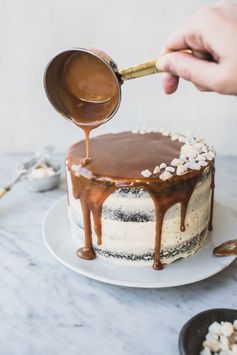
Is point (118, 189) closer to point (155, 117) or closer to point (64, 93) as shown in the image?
point (64, 93)

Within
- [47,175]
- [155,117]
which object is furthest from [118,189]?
[155,117]

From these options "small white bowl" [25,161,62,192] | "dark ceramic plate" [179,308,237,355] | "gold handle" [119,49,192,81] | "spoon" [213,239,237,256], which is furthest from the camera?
"small white bowl" [25,161,62,192]

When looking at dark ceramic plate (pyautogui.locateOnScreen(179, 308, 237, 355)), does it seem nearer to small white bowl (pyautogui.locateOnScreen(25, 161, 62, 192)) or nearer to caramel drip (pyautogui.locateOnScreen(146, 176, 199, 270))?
caramel drip (pyautogui.locateOnScreen(146, 176, 199, 270))

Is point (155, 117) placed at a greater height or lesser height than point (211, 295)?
greater

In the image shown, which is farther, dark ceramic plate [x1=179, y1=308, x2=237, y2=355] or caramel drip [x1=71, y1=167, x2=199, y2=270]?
caramel drip [x1=71, y1=167, x2=199, y2=270]

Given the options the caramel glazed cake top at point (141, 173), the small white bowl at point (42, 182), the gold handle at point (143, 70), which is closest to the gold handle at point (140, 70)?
the gold handle at point (143, 70)

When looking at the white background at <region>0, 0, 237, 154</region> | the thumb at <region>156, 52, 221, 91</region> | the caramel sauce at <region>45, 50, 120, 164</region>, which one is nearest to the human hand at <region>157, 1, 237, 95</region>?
the thumb at <region>156, 52, 221, 91</region>

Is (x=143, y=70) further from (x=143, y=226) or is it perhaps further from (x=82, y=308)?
(x=82, y=308)

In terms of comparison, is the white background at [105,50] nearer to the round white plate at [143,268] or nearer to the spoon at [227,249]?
the round white plate at [143,268]
